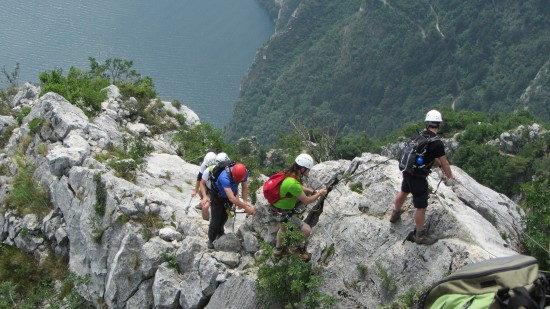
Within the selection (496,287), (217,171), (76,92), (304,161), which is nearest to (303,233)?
(304,161)

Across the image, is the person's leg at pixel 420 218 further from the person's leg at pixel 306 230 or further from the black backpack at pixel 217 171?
the black backpack at pixel 217 171

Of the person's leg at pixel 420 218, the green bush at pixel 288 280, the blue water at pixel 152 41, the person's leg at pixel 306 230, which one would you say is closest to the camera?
the person's leg at pixel 420 218

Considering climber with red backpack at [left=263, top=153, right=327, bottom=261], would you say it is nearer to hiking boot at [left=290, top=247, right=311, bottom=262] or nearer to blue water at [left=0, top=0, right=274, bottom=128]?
hiking boot at [left=290, top=247, right=311, bottom=262]

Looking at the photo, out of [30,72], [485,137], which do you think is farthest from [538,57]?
[30,72]

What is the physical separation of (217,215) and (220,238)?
1.46 feet

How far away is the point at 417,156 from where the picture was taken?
7.48 m

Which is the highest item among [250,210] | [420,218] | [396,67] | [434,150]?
[434,150]

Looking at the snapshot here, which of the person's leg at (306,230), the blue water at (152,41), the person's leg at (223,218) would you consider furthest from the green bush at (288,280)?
the blue water at (152,41)

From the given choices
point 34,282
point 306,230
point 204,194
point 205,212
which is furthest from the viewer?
point 34,282

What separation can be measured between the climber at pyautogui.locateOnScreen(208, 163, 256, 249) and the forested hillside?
97.6 m

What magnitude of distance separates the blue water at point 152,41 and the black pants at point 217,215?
82300mm

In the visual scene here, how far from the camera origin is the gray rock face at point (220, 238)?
7.91m

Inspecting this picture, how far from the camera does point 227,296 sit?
8914mm

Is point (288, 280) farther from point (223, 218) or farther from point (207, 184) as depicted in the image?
point (207, 184)
